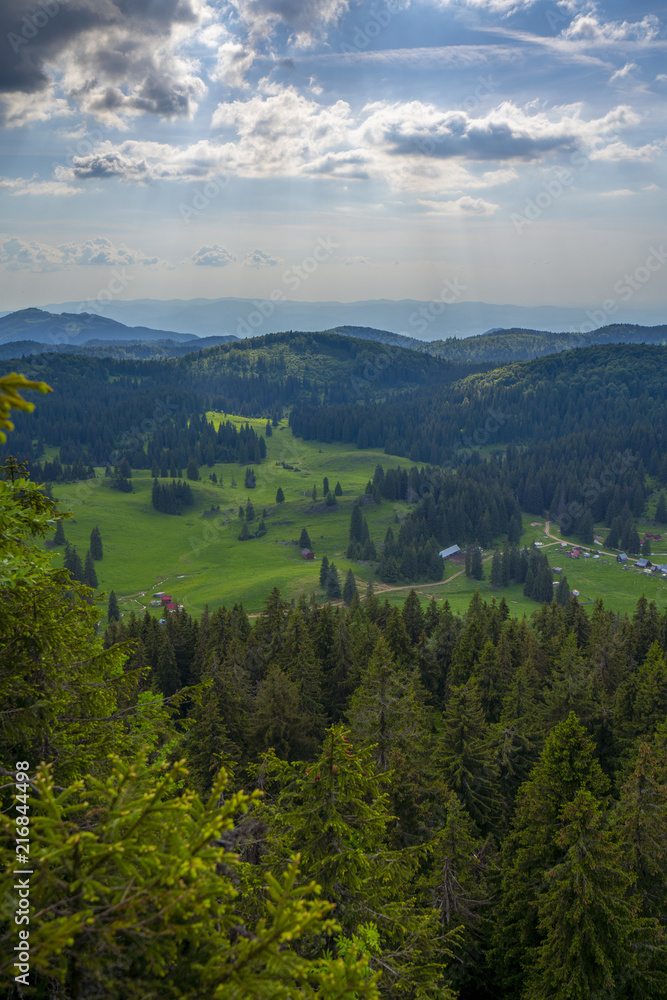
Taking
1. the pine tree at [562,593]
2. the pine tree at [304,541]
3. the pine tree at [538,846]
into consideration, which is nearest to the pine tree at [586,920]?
the pine tree at [538,846]

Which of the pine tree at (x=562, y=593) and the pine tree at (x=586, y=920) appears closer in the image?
the pine tree at (x=586, y=920)

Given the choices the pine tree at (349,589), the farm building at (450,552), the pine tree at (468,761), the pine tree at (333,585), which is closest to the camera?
the pine tree at (468,761)

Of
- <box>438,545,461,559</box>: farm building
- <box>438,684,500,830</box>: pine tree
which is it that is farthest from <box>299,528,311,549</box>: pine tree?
<box>438,684,500,830</box>: pine tree

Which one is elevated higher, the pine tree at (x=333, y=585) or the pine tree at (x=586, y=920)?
the pine tree at (x=586, y=920)

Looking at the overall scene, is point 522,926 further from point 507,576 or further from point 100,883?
point 507,576

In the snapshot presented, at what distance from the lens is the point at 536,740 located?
41.9m

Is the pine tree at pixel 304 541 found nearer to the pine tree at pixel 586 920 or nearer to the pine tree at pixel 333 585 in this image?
the pine tree at pixel 333 585

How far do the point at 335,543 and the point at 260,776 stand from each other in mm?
173584

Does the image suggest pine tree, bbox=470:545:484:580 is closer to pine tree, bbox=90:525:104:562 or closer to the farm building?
the farm building

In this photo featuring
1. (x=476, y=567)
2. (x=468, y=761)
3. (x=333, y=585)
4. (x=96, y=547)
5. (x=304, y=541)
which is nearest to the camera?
(x=468, y=761)

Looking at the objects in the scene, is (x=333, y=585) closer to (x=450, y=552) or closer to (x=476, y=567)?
(x=476, y=567)

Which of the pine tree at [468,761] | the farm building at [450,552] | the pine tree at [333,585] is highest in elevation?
the pine tree at [468,761]

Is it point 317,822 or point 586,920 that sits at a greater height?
point 317,822

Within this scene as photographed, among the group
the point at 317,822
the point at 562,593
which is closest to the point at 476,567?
the point at 562,593
